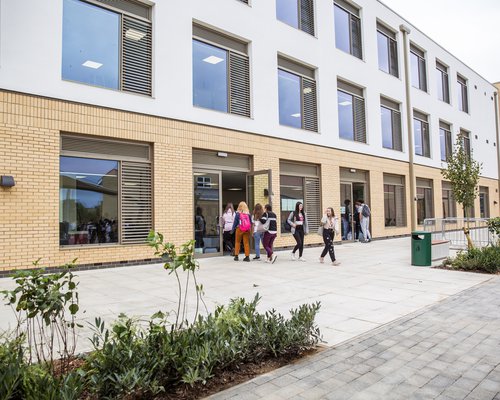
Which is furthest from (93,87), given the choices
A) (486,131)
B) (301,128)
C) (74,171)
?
(486,131)

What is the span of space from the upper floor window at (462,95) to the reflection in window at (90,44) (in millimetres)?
25890

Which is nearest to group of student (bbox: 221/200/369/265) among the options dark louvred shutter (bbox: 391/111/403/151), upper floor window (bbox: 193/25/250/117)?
upper floor window (bbox: 193/25/250/117)

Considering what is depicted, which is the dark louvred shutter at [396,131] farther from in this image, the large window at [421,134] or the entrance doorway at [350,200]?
the entrance doorway at [350,200]

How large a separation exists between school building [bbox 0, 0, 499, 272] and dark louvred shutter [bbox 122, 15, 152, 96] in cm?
4

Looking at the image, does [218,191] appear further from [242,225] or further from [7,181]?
[7,181]

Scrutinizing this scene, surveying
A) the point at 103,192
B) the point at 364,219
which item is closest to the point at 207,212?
the point at 103,192

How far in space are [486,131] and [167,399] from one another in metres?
35.7

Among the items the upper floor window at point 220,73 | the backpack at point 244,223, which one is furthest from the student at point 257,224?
the upper floor window at point 220,73

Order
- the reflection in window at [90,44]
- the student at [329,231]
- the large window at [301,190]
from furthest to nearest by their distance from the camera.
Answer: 1. the large window at [301,190]
2. the student at [329,231]
3. the reflection in window at [90,44]

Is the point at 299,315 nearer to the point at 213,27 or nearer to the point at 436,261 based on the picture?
the point at 436,261

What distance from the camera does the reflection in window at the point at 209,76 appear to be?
490 inches

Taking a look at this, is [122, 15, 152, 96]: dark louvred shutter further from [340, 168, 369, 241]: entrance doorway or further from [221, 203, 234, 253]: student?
[340, 168, 369, 241]: entrance doorway

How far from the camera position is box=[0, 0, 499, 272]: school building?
895 centimetres

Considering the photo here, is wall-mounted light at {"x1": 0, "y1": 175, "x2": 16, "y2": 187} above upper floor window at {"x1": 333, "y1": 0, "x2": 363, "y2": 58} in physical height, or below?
below
